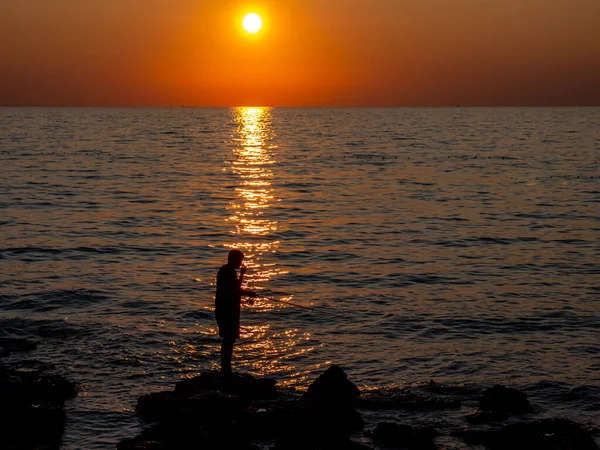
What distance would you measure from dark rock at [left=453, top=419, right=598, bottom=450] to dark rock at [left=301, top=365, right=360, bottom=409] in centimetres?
187

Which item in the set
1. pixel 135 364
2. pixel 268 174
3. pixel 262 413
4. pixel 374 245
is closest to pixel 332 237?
pixel 374 245

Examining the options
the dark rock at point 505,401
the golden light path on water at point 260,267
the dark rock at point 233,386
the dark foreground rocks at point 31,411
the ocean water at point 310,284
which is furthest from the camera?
the golden light path on water at point 260,267

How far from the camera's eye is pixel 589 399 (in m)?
14.6

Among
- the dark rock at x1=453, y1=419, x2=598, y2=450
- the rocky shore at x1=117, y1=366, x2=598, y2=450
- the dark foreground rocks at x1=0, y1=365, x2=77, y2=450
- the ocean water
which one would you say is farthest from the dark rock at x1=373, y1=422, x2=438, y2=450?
the dark foreground rocks at x1=0, y1=365, x2=77, y2=450

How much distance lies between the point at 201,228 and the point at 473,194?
2112 cm

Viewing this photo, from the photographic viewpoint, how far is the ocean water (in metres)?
16.0

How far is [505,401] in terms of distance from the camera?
534 inches

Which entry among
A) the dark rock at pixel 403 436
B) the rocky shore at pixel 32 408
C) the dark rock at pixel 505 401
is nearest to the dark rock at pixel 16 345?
the rocky shore at pixel 32 408

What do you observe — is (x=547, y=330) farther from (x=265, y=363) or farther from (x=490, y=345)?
(x=265, y=363)

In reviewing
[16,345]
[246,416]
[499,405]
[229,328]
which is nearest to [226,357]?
[229,328]

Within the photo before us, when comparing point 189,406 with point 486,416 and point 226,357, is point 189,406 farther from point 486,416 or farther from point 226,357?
point 486,416

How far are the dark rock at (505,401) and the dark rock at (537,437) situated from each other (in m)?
0.78

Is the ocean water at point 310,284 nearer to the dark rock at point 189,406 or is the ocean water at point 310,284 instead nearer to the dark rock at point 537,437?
the dark rock at point 189,406

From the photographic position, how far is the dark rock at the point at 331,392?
12625mm
